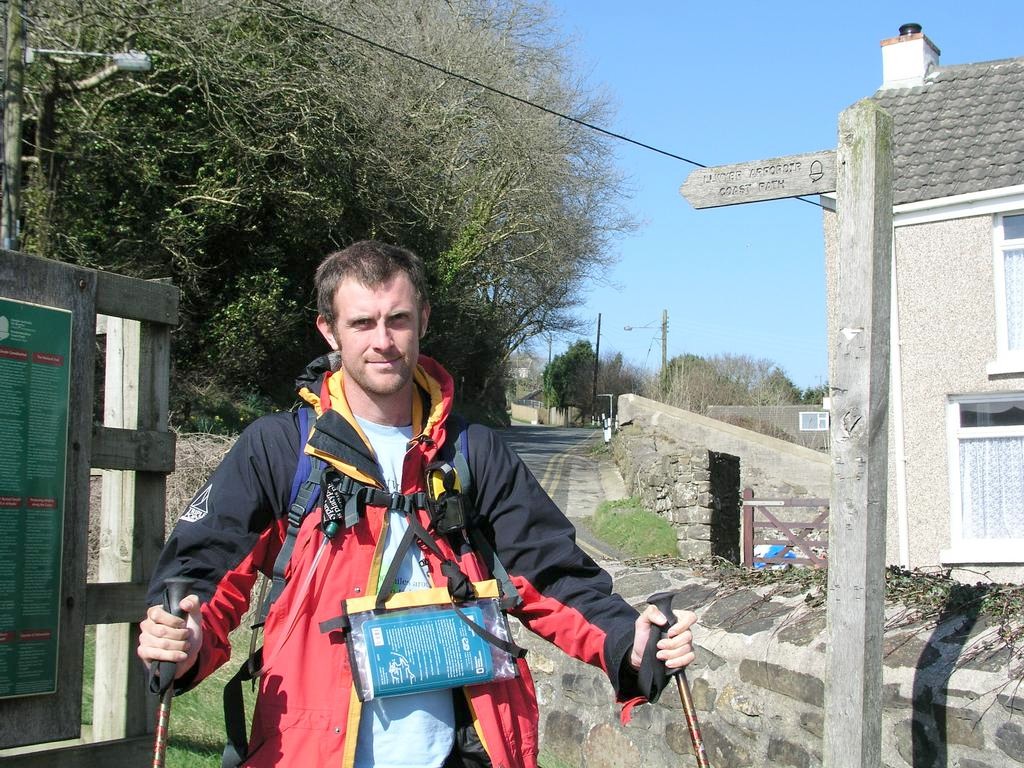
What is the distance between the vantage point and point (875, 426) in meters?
4.57

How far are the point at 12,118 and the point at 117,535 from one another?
9126mm

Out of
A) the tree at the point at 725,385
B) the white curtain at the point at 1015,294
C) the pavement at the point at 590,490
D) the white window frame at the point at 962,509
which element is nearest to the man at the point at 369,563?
the pavement at the point at 590,490

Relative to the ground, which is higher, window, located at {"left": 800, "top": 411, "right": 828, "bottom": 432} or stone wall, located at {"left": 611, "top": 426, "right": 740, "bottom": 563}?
window, located at {"left": 800, "top": 411, "right": 828, "bottom": 432}

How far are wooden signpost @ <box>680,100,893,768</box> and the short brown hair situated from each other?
2.49m

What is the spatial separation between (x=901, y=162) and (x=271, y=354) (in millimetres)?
10333

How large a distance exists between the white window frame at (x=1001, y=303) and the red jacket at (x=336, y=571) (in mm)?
13385

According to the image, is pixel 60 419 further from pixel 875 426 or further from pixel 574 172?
pixel 574 172

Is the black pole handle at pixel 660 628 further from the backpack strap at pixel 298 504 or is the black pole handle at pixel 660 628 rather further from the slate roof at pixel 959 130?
the slate roof at pixel 959 130

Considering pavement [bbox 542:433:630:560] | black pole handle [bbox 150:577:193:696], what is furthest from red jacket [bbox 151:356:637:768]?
pavement [bbox 542:433:630:560]

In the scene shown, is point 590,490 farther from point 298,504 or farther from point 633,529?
point 298,504

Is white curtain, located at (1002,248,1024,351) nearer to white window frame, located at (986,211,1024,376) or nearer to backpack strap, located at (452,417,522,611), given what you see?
white window frame, located at (986,211,1024,376)

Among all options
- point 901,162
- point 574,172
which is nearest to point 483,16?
point 574,172

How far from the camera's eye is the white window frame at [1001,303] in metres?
14.5

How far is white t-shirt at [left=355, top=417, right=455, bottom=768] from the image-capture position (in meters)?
2.38
